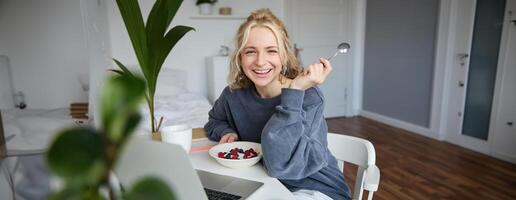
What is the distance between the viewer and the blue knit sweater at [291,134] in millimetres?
827

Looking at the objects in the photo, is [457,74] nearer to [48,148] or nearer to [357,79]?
[357,79]

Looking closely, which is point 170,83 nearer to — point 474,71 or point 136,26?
point 136,26

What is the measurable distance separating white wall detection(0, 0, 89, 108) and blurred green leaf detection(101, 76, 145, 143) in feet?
5.83

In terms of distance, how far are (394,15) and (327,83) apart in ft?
3.77

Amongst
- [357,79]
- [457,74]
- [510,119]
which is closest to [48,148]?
[510,119]

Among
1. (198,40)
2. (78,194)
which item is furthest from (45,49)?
(78,194)

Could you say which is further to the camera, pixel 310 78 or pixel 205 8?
pixel 205 8

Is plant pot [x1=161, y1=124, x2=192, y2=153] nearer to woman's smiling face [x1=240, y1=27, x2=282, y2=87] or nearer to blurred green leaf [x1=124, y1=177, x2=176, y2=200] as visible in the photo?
woman's smiling face [x1=240, y1=27, x2=282, y2=87]

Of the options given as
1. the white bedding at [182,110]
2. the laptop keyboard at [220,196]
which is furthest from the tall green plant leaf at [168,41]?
the white bedding at [182,110]

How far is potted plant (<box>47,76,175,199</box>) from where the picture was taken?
170 millimetres

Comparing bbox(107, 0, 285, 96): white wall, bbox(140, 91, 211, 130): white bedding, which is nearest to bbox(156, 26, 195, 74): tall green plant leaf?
bbox(140, 91, 211, 130): white bedding

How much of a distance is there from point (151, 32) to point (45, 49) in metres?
1.44

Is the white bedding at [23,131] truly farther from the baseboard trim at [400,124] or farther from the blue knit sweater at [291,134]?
the baseboard trim at [400,124]

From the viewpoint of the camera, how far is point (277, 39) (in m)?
0.99
